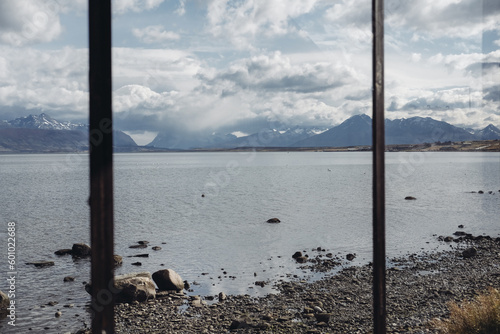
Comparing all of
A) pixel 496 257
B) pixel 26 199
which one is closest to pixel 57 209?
pixel 26 199

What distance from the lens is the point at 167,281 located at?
20062mm

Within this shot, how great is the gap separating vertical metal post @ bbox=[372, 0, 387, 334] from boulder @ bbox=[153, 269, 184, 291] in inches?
647

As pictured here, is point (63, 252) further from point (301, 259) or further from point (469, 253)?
point (469, 253)

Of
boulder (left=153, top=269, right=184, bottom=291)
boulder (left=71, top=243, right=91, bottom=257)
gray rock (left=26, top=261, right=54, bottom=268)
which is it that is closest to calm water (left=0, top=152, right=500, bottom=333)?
gray rock (left=26, top=261, right=54, bottom=268)

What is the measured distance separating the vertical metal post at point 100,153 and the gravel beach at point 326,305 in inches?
462

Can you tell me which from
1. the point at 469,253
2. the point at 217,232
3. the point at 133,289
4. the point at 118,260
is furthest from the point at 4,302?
the point at 469,253

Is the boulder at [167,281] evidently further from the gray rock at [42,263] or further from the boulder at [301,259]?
the gray rock at [42,263]

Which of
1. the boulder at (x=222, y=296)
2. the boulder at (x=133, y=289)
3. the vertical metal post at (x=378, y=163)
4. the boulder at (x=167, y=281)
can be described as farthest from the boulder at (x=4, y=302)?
the vertical metal post at (x=378, y=163)

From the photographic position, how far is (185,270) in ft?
82.0

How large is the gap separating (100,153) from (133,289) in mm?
15920

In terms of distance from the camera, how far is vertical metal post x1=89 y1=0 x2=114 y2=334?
12.6 feet

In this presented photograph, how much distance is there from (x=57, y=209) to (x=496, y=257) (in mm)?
53294

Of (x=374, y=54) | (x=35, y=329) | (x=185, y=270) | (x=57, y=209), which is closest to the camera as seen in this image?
(x=374, y=54)

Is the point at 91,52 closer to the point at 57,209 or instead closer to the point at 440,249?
the point at 440,249
